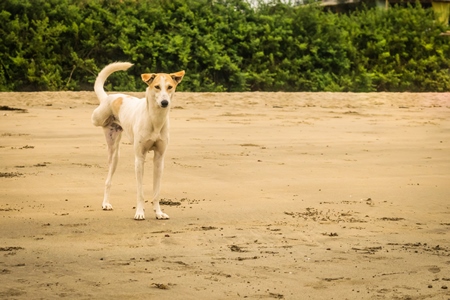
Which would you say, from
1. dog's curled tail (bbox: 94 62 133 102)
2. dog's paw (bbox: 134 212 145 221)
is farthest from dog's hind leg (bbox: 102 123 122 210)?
dog's paw (bbox: 134 212 145 221)

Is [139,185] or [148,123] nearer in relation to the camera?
[148,123]

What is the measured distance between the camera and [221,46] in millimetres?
23078

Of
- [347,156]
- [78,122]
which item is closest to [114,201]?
[347,156]

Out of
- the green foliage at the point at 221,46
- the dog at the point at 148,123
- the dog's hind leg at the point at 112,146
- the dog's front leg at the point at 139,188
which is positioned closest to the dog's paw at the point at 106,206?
the dog at the point at 148,123

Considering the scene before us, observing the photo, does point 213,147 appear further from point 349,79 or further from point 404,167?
point 349,79

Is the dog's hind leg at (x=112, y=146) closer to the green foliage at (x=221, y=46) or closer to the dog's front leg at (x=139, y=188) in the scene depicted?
the dog's front leg at (x=139, y=188)

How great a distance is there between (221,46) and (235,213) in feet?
46.7

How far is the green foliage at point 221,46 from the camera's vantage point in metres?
21.7

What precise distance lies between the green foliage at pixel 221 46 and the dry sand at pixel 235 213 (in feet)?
15.2

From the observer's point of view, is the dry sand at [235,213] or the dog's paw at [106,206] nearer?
the dry sand at [235,213]

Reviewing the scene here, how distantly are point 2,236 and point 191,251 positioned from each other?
1.58m

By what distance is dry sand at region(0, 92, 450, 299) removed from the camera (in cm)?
658

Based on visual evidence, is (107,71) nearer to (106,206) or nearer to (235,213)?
(106,206)

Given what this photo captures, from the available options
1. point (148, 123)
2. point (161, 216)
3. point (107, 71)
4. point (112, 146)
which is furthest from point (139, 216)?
point (107, 71)
